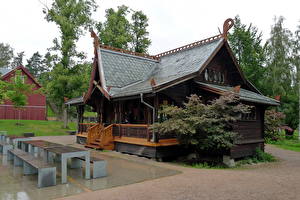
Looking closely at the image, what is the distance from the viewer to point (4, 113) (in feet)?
109

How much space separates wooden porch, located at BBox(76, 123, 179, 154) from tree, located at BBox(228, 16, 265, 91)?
69.1 ft

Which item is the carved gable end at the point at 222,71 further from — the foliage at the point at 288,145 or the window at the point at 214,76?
the foliage at the point at 288,145

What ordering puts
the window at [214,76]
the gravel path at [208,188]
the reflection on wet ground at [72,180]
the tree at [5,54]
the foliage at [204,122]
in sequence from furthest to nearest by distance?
the tree at [5,54] < the window at [214,76] < the foliage at [204,122] < the reflection on wet ground at [72,180] < the gravel path at [208,188]

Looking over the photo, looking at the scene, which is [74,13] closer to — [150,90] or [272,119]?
[150,90]

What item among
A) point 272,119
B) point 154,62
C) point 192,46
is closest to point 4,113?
point 154,62

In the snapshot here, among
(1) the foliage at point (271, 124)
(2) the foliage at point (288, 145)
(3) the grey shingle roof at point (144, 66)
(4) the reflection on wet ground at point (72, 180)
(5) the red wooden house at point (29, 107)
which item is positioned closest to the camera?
(4) the reflection on wet ground at point (72, 180)

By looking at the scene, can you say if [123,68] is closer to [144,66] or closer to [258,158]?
[144,66]

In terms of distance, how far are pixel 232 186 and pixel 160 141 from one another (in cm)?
485

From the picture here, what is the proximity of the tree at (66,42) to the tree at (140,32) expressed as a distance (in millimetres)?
7178

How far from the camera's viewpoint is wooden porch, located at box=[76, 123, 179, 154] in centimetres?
1170

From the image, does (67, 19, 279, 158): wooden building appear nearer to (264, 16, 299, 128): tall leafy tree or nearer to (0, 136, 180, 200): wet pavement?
(0, 136, 180, 200): wet pavement

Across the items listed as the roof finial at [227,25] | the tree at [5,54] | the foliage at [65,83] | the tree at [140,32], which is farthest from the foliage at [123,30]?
the tree at [5,54]

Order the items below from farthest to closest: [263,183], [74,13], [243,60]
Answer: [243,60] → [74,13] → [263,183]

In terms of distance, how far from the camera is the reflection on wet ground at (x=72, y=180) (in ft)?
20.1
